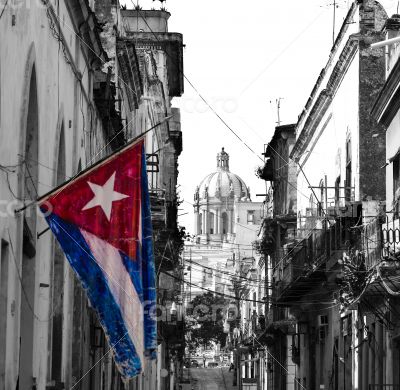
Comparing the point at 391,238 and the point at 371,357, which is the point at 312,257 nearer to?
the point at 371,357

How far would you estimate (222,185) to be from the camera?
178875 mm

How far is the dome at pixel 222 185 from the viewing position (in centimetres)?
17825

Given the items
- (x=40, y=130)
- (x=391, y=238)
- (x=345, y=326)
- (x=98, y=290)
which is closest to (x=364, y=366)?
(x=345, y=326)

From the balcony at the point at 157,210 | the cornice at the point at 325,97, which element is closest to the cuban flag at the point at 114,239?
the cornice at the point at 325,97

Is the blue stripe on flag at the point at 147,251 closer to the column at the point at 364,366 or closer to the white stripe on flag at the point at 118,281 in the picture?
the white stripe on flag at the point at 118,281

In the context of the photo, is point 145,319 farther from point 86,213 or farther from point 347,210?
point 347,210

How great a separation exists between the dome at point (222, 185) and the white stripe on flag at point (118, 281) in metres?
162

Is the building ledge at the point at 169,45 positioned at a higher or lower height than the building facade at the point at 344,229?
higher

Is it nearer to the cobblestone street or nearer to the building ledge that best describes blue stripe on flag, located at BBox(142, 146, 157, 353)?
the building ledge

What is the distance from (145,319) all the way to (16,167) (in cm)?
200

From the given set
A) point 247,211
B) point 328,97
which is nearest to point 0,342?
point 328,97

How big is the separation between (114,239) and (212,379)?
87.3 metres

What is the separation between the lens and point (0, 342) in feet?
41.5

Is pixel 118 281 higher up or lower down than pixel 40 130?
lower down
